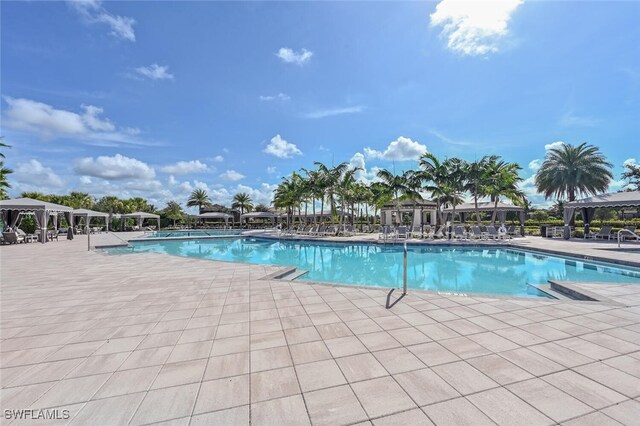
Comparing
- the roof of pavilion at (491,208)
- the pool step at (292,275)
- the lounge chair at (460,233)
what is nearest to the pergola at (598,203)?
the roof of pavilion at (491,208)

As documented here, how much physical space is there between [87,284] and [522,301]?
330 inches

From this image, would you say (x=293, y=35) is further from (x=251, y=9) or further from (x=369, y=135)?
(x=369, y=135)

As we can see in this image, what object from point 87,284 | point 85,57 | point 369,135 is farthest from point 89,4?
point 369,135

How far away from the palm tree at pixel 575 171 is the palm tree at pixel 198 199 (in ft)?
148

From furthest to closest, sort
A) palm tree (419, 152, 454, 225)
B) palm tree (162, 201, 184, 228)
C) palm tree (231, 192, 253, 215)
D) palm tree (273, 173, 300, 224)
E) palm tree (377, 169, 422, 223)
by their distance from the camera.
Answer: palm tree (231, 192, 253, 215) < palm tree (162, 201, 184, 228) < palm tree (273, 173, 300, 224) < palm tree (377, 169, 422, 223) < palm tree (419, 152, 454, 225)

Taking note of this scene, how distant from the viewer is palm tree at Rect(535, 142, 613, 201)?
19.1 meters

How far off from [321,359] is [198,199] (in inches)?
1898

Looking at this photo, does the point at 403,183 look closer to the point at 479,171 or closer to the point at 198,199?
the point at 479,171

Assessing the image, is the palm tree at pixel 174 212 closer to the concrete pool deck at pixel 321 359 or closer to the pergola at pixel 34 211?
the pergola at pixel 34 211

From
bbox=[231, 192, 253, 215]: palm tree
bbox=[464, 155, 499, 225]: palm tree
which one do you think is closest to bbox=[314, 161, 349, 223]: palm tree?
bbox=[464, 155, 499, 225]: palm tree

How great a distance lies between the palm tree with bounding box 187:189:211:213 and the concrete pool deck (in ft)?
145

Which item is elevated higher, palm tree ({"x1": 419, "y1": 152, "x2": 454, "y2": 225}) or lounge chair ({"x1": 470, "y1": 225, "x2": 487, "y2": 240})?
palm tree ({"x1": 419, "y1": 152, "x2": 454, "y2": 225})

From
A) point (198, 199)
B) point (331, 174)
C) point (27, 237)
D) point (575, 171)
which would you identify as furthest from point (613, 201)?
point (198, 199)

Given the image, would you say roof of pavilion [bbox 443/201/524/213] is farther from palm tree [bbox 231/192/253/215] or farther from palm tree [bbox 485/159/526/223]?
palm tree [bbox 231/192/253/215]
